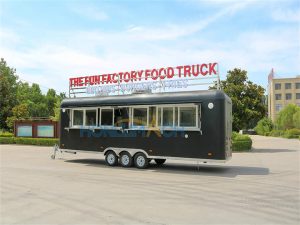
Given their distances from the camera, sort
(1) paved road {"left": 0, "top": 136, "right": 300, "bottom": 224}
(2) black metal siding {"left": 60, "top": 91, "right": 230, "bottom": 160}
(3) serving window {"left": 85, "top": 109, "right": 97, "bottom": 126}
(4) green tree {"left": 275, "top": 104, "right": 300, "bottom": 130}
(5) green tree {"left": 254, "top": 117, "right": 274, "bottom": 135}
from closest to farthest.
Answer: (1) paved road {"left": 0, "top": 136, "right": 300, "bottom": 224}, (2) black metal siding {"left": 60, "top": 91, "right": 230, "bottom": 160}, (3) serving window {"left": 85, "top": 109, "right": 97, "bottom": 126}, (4) green tree {"left": 275, "top": 104, "right": 300, "bottom": 130}, (5) green tree {"left": 254, "top": 117, "right": 274, "bottom": 135}

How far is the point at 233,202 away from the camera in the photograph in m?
8.45

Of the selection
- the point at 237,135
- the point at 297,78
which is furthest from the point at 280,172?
the point at 297,78

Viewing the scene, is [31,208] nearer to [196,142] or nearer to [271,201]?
[271,201]

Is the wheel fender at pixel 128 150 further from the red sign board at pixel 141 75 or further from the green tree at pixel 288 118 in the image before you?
the green tree at pixel 288 118

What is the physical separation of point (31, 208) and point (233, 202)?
183 inches

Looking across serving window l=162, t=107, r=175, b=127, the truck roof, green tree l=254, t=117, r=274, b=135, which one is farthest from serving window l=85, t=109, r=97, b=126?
green tree l=254, t=117, r=274, b=135

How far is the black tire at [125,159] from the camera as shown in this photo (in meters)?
15.1

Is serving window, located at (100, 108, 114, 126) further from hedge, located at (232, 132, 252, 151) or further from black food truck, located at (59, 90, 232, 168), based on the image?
hedge, located at (232, 132, 252, 151)

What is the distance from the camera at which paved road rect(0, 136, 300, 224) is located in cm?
700

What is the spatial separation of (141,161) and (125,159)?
2.73 ft

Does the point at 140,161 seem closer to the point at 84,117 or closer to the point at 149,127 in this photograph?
the point at 149,127

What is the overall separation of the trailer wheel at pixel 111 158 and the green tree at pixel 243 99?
523 inches

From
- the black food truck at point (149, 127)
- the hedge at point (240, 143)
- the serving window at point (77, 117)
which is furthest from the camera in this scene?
the hedge at point (240, 143)

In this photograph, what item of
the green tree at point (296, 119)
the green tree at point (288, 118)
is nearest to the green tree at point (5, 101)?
the green tree at point (296, 119)
